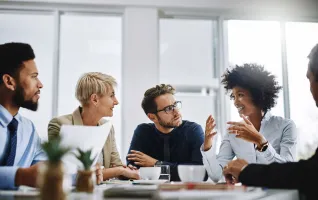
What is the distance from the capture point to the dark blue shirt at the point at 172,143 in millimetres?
2875

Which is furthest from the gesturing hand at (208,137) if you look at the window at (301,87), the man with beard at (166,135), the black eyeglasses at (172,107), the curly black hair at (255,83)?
the window at (301,87)

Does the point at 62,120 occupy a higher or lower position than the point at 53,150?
higher

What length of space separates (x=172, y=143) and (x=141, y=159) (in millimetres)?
379

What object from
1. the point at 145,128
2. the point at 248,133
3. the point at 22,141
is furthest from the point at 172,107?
the point at 22,141

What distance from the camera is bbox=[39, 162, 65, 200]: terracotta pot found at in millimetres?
942

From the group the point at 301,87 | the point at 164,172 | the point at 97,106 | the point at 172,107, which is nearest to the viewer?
the point at 164,172

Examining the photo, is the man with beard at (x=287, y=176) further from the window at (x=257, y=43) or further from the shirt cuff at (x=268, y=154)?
the window at (x=257, y=43)

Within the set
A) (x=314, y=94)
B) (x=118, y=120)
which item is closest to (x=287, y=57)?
(x=118, y=120)

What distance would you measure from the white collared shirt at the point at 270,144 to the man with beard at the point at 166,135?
0.87ft

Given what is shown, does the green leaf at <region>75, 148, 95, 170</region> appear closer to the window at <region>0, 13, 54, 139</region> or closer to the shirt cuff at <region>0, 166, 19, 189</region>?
the shirt cuff at <region>0, 166, 19, 189</region>

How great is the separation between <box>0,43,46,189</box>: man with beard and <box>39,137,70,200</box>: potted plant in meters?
0.93

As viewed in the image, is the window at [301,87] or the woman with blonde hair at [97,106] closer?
the woman with blonde hair at [97,106]

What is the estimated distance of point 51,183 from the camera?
947 mm

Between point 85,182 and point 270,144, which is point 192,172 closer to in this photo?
point 85,182
